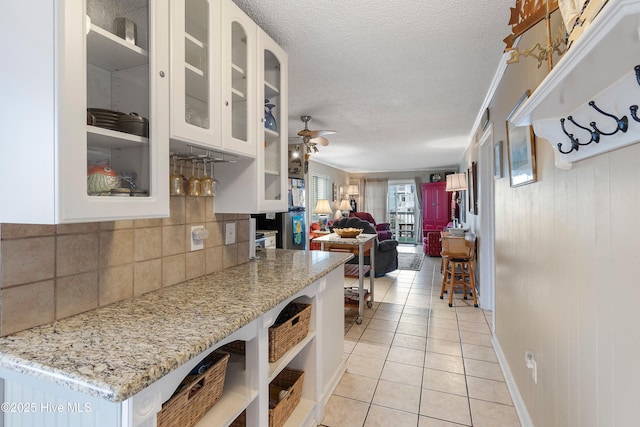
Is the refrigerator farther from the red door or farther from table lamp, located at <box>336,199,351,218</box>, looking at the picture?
the red door

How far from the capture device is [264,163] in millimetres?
1748

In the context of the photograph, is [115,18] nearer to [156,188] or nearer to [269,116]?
[156,188]

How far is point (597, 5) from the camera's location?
74 cm

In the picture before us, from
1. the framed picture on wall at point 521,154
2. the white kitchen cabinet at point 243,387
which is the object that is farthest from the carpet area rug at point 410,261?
the framed picture on wall at point 521,154

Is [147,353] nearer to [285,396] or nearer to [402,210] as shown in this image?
[285,396]

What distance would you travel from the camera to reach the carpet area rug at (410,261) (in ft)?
20.1

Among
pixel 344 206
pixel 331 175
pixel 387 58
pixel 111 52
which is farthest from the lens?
pixel 344 206

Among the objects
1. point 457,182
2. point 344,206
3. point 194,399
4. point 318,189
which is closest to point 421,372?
point 194,399

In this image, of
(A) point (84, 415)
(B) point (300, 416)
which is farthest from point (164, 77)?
(B) point (300, 416)

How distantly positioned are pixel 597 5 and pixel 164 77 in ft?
4.05

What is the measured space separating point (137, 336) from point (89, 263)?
1.27ft

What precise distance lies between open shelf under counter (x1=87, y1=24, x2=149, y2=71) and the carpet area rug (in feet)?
18.4

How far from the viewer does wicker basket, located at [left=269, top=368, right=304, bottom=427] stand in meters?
1.45

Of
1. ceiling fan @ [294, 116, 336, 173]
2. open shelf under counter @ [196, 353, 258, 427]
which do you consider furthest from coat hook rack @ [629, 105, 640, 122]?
ceiling fan @ [294, 116, 336, 173]
